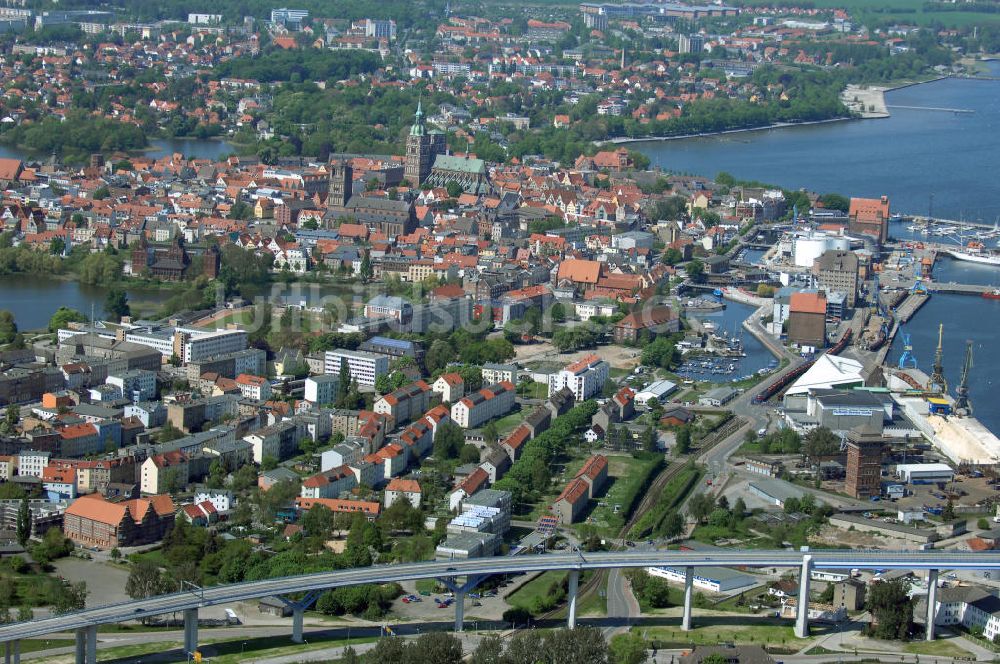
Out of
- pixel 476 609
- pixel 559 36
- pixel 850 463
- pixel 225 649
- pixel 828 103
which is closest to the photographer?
pixel 225 649

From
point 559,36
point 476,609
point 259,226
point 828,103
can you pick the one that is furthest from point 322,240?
point 559,36

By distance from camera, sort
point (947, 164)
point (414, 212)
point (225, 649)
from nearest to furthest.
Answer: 1. point (225, 649)
2. point (414, 212)
3. point (947, 164)

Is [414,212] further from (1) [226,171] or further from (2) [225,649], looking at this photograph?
(2) [225,649]

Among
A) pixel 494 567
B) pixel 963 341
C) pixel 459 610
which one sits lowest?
pixel 963 341

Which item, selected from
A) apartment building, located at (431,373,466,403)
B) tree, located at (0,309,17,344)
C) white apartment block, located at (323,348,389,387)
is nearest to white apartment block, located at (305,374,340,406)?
white apartment block, located at (323,348,389,387)

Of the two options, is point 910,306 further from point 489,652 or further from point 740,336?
point 489,652

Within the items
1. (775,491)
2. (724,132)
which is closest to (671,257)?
(775,491)

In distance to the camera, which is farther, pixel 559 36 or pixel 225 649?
pixel 559 36

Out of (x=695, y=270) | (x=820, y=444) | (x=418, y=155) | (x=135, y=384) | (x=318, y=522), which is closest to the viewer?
(x=318, y=522)
